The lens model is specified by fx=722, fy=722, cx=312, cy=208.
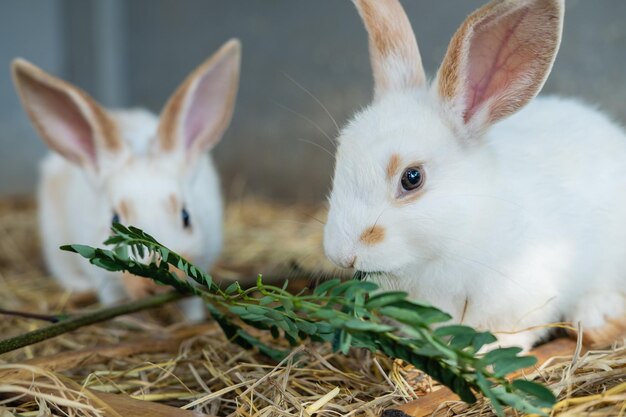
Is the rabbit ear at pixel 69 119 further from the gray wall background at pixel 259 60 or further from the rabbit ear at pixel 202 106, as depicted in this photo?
the gray wall background at pixel 259 60

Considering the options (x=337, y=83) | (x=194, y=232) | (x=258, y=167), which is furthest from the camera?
(x=258, y=167)

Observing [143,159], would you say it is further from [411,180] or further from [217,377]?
[411,180]

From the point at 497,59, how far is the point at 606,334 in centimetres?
97

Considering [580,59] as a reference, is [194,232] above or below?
below

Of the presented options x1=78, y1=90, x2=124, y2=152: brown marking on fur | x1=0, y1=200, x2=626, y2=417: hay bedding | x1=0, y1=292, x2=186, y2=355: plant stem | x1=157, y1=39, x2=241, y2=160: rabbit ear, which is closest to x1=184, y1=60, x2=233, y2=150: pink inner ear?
x1=157, y1=39, x2=241, y2=160: rabbit ear

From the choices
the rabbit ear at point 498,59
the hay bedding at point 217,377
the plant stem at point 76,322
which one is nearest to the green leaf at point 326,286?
the hay bedding at point 217,377

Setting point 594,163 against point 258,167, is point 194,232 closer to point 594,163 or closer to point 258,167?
point 594,163

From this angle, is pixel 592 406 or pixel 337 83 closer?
pixel 592 406

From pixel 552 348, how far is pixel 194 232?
1455 mm

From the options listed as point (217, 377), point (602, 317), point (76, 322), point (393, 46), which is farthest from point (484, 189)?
point (76, 322)

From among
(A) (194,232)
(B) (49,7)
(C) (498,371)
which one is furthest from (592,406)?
(B) (49,7)

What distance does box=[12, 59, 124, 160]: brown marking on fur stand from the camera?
302cm

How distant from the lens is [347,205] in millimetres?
2012

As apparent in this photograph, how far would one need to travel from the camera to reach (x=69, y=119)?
3.20 metres
